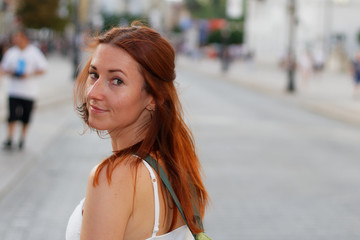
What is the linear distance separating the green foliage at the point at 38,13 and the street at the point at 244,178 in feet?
196

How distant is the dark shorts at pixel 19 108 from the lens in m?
11.0

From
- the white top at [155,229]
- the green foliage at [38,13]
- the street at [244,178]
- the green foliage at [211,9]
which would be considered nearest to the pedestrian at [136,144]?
the white top at [155,229]

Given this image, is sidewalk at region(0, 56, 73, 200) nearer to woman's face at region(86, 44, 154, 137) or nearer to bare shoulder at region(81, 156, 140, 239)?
woman's face at region(86, 44, 154, 137)

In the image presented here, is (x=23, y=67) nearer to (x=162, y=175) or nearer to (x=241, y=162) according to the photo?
(x=241, y=162)

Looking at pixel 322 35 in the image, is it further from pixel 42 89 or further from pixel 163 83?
pixel 163 83

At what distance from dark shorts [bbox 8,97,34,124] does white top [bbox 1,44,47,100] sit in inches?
3.5

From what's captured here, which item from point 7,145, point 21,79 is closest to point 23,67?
point 21,79

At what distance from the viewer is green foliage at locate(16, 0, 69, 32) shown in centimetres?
7538

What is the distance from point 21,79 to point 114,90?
9.27 metres

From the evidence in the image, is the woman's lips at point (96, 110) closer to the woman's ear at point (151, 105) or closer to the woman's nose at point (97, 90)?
the woman's nose at point (97, 90)

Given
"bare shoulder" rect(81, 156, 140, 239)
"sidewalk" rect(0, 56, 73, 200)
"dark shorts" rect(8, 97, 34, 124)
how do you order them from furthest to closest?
1. "dark shorts" rect(8, 97, 34, 124)
2. "sidewalk" rect(0, 56, 73, 200)
3. "bare shoulder" rect(81, 156, 140, 239)

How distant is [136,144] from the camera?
1946mm

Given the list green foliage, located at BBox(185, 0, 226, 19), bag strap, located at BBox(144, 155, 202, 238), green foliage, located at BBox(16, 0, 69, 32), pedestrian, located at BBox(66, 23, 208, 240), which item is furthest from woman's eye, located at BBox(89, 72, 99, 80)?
green foliage, located at BBox(185, 0, 226, 19)

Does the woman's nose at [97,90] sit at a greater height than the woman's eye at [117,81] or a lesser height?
lesser
